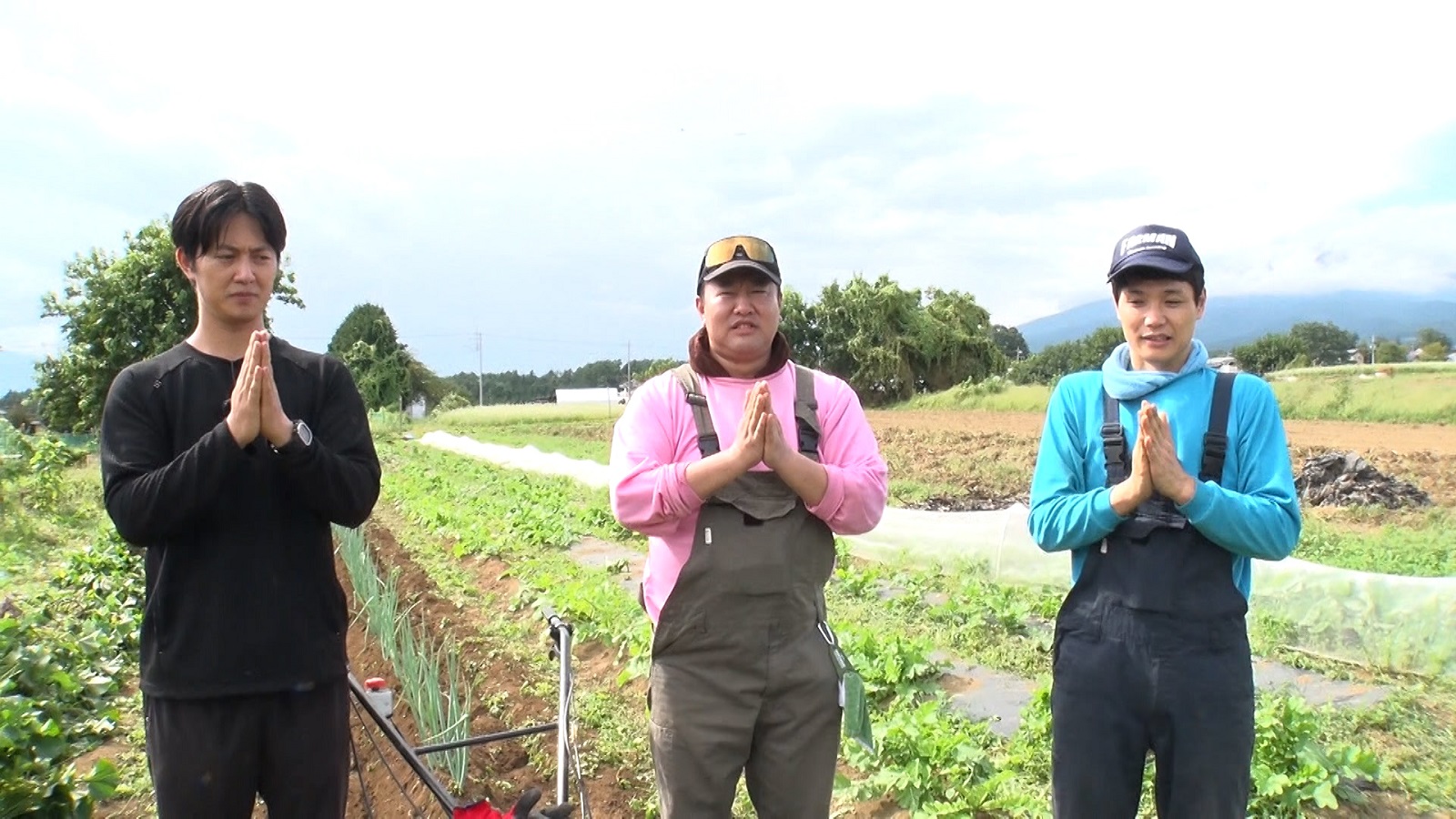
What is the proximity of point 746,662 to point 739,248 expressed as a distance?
0.86 m

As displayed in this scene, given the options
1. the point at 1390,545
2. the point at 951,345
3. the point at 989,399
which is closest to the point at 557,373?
the point at 951,345

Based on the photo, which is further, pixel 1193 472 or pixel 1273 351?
pixel 1273 351

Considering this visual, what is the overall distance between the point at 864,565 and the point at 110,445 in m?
5.38

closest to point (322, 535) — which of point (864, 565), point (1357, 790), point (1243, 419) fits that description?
point (1243, 419)

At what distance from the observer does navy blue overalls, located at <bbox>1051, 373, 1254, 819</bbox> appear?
1.89 m

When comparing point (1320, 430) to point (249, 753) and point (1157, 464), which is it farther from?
point (249, 753)

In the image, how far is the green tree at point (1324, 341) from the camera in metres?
60.6

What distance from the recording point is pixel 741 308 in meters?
2.03

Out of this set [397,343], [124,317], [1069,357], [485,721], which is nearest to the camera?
[485,721]

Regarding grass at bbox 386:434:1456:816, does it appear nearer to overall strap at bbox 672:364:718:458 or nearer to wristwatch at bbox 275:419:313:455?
overall strap at bbox 672:364:718:458

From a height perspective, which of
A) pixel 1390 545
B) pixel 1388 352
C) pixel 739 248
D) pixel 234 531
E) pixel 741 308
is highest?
pixel 1388 352

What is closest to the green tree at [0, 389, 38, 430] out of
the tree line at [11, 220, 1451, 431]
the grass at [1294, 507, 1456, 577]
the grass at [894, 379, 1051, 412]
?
the tree line at [11, 220, 1451, 431]

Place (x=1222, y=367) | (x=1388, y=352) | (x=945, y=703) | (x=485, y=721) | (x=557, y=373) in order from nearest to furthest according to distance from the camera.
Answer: (x=1222, y=367) → (x=945, y=703) → (x=485, y=721) → (x=1388, y=352) → (x=557, y=373)

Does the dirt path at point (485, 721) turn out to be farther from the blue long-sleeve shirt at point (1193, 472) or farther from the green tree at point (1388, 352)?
the green tree at point (1388, 352)
